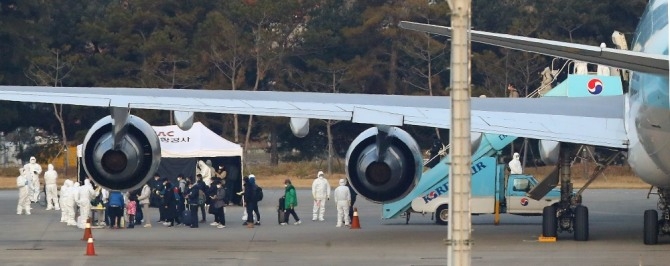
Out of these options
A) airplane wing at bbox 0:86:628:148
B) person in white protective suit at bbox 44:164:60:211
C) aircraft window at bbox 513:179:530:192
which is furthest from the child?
airplane wing at bbox 0:86:628:148

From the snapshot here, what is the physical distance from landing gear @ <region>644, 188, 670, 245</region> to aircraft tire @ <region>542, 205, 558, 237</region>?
6.06 feet

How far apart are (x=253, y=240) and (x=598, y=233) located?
23.8 ft

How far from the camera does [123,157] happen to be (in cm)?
2428

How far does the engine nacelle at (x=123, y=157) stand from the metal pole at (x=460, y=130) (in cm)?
1374

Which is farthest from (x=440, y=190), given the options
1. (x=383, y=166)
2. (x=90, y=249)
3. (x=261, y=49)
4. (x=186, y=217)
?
(x=261, y=49)

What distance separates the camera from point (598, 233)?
97.0 feet

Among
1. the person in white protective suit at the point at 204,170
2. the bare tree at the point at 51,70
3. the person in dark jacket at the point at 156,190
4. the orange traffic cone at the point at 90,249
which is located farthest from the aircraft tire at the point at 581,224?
the bare tree at the point at 51,70

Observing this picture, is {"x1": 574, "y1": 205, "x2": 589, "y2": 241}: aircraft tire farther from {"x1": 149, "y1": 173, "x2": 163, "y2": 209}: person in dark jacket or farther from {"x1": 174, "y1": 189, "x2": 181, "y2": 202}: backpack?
{"x1": 149, "y1": 173, "x2": 163, "y2": 209}: person in dark jacket

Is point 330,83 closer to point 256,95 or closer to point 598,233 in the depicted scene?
point 598,233

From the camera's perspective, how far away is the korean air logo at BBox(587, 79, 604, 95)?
1331 inches

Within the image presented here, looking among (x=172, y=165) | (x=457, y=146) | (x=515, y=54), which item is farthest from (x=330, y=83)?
(x=457, y=146)

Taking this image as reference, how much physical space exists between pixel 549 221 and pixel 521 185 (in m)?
6.57

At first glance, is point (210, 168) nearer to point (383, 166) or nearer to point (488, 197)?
point (488, 197)

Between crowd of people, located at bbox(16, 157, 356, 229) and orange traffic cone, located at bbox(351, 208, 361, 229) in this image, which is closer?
orange traffic cone, located at bbox(351, 208, 361, 229)
